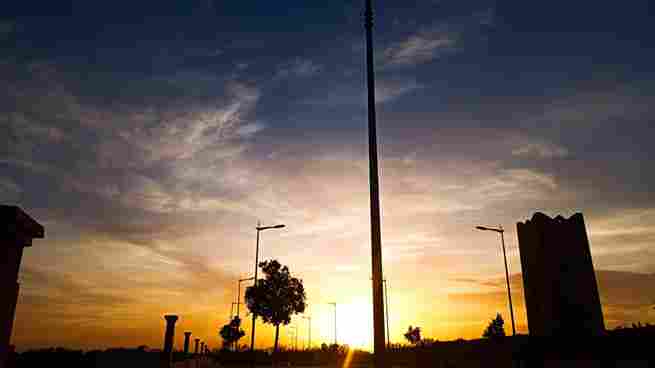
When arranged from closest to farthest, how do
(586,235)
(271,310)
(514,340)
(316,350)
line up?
(586,235) → (514,340) → (271,310) → (316,350)

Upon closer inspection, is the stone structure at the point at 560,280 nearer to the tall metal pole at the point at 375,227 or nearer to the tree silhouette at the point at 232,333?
the tall metal pole at the point at 375,227

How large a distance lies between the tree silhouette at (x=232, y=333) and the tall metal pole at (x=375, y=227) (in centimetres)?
7944

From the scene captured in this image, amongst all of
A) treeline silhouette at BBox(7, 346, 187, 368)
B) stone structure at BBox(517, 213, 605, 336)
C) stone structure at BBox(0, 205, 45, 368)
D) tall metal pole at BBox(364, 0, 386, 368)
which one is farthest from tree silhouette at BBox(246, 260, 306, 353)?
stone structure at BBox(0, 205, 45, 368)

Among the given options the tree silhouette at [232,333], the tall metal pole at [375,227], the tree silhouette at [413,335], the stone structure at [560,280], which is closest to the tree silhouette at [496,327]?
the tree silhouette at [413,335]

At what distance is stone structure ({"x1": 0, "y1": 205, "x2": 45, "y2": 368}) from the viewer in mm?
4000

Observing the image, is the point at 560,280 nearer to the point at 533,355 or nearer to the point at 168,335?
the point at 533,355

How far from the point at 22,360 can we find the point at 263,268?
36.8 m

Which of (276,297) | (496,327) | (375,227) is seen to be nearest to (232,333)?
(276,297)

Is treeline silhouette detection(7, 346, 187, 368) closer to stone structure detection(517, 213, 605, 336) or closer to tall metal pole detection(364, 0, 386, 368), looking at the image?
tall metal pole detection(364, 0, 386, 368)

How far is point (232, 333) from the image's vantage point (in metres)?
84.1

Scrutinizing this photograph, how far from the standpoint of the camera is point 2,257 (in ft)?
13.2

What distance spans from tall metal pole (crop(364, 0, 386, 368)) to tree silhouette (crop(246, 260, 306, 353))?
48007mm

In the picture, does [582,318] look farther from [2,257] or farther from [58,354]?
[58,354]

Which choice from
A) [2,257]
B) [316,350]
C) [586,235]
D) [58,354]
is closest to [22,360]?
[58,354]
